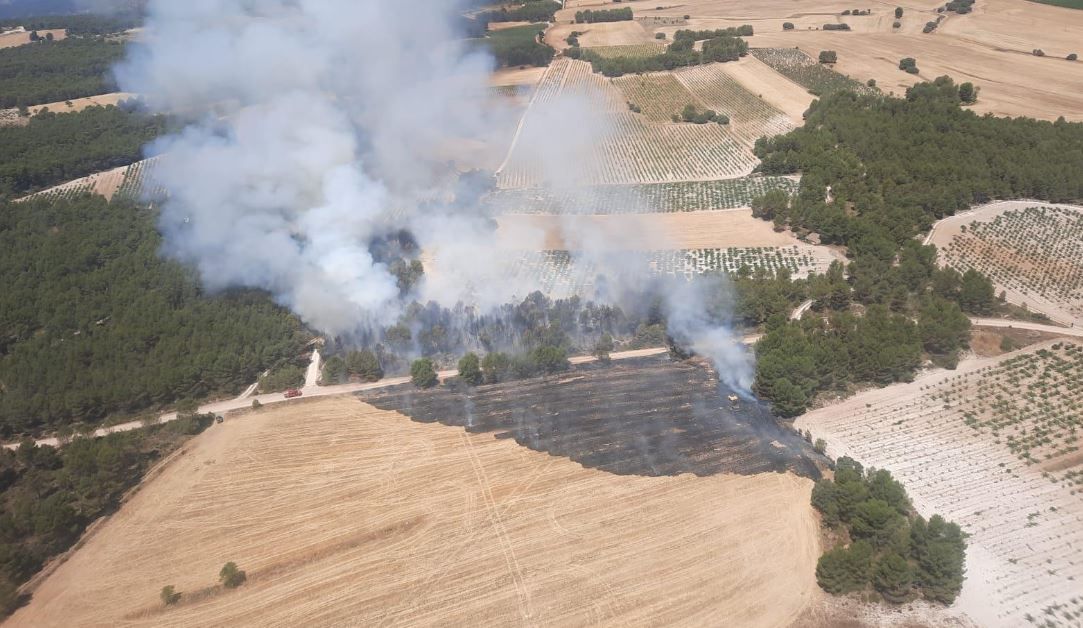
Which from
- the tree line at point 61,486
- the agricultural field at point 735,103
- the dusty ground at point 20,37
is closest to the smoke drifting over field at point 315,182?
the tree line at point 61,486

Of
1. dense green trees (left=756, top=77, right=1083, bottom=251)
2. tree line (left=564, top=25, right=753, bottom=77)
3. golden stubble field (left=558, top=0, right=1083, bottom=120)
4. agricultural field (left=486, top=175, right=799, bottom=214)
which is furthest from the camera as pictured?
tree line (left=564, top=25, right=753, bottom=77)

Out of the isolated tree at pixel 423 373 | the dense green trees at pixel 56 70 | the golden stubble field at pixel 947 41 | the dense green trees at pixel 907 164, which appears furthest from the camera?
the dense green trees at pixel 56 70

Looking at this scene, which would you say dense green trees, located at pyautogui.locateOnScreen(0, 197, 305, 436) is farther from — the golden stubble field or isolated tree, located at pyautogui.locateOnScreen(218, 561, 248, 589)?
the golden stubble field

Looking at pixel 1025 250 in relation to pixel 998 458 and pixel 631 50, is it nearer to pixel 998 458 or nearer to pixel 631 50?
pixel 998 458

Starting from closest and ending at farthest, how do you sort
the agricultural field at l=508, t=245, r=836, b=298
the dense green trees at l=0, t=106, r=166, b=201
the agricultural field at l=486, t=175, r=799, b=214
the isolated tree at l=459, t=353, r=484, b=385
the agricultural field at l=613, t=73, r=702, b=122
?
the isolated tree at l=459, t=353, r=484, b=385 < the agricultural field at l=508, t=245, r=836, b=298 < the agricultural field at l=486, t=175, r=799, b=214 < the dense green trees at l=0, t=106, r=166, b=201 < the agricultural field at l=613, t=73, r=702, b=122

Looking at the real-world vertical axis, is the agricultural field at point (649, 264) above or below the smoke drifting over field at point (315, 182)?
below

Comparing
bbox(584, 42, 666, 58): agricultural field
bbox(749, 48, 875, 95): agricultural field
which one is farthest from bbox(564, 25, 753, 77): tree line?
bbox(749, 48, 875, 95): agricultural field

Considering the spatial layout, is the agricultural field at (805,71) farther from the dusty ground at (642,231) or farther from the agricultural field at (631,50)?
the dusty ground at (642,231)
